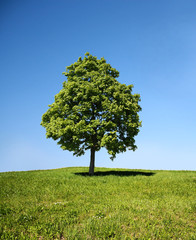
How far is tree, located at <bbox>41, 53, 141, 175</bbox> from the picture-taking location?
860 inches

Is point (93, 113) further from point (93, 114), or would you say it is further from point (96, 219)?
point (96, 219)

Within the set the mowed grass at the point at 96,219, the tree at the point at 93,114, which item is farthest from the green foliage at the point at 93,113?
the mowed grass at the point at 96,219

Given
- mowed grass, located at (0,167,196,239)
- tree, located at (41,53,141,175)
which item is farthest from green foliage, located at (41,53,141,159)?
mowed grass, located at (0,167,196,239)

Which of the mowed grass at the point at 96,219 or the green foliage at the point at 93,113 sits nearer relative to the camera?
the mowed grass at the point at 96,219

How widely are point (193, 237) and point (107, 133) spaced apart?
15.9m

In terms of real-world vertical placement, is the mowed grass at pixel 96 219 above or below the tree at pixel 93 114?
below

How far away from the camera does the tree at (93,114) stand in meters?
21.8

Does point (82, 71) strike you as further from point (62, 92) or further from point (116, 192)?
point (116, 192)

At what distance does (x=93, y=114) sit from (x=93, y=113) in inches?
5.6

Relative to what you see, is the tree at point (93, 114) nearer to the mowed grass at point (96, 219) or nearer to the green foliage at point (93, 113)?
the green foliage at point (93, 113)

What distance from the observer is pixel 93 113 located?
23719 millimetres

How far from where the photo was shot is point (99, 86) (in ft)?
76.6

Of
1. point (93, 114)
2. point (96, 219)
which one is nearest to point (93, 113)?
point (93, 114)

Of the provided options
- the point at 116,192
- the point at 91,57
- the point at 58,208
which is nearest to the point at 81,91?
the point at 91,57
